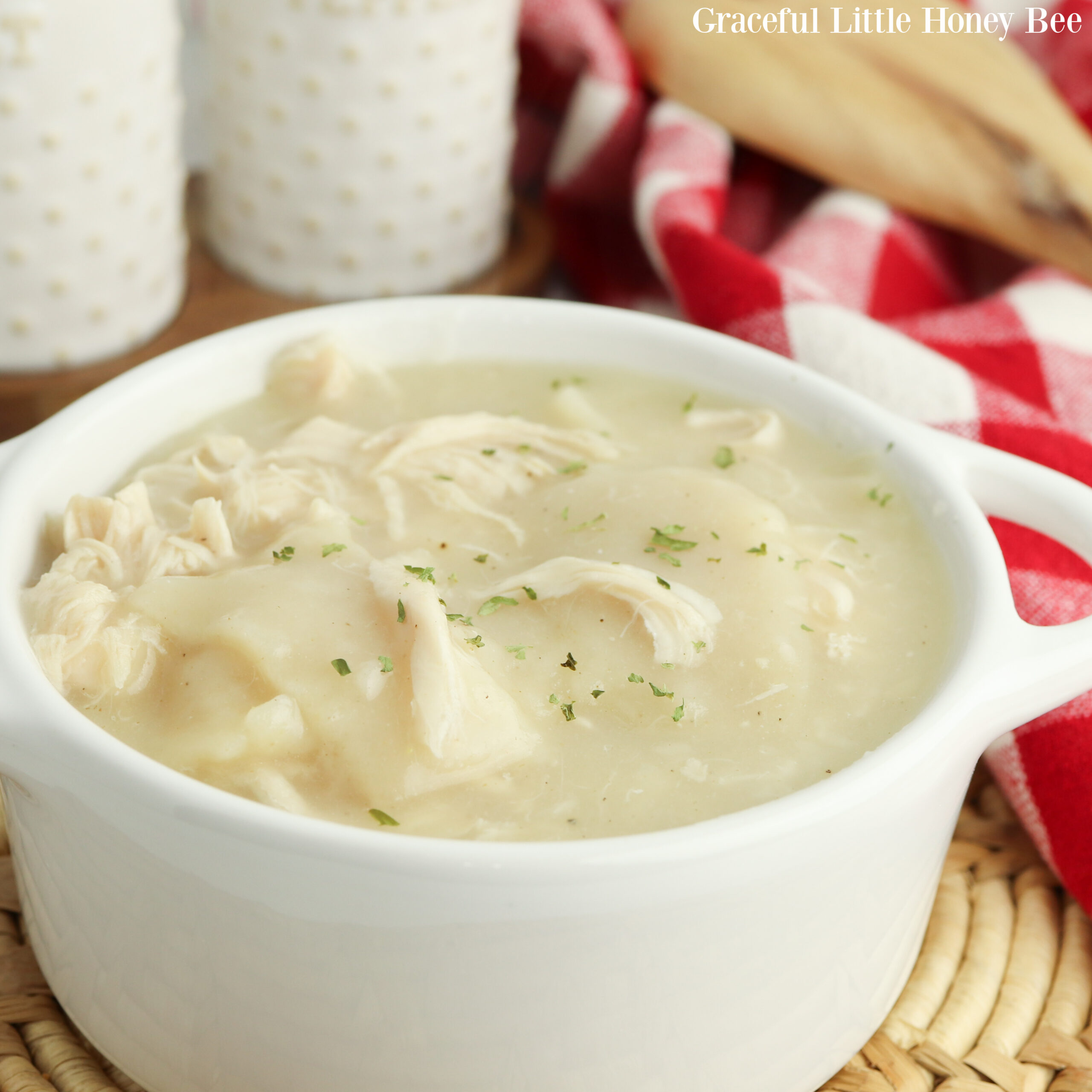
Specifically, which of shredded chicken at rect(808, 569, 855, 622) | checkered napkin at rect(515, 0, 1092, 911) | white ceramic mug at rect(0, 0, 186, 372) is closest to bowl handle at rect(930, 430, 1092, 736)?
shredded chicken at rect(808, 569, 855, 622)

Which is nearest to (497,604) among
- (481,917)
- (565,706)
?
(565,706)

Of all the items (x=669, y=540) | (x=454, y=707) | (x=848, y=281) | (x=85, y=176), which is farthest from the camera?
(x=848, y=281)

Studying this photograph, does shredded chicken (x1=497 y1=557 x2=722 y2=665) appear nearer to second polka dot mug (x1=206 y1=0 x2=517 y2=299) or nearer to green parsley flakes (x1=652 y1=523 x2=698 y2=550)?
green parsley flakes (x1=652 y1=523 x2=698 y2=550)

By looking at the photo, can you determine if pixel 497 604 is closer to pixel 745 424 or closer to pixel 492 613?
pixel 492 613

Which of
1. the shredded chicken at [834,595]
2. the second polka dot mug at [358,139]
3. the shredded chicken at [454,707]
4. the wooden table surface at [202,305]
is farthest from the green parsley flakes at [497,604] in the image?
the second polka dot mug at [358,139]

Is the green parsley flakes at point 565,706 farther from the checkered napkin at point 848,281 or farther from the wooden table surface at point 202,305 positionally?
the wooden table surface at point 202,305
